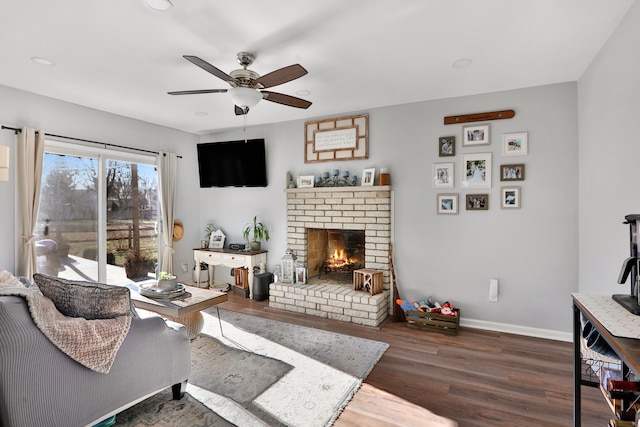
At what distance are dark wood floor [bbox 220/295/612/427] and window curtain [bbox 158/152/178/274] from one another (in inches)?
102

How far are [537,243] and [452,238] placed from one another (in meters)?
0.80

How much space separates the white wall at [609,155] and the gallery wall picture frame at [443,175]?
1.15 metres

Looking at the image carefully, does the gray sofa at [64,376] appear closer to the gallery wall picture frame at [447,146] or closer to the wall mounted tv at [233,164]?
the wall mounted tv at [233,164]

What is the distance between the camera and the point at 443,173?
Answer: 368 cm

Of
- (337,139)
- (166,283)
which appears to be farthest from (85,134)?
(337,139)

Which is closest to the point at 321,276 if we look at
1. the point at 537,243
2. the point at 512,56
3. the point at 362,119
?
the point at 362,119

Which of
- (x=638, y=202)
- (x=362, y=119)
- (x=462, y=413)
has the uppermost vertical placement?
(x=362, y=119)

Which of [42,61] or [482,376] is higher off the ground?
[42,61]

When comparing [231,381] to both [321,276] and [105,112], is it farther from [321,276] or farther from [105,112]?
[105,112]

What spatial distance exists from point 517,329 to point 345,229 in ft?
7.20

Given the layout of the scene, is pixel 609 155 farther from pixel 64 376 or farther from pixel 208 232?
pixel 208 232

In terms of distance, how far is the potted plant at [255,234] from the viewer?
4.79 metres

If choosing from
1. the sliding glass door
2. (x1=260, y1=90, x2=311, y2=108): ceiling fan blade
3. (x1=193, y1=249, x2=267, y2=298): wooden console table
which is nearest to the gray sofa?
(x1=260, y1=90, x2=311, y2=108): ceiling fan blade

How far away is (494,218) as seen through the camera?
3.48 meters
